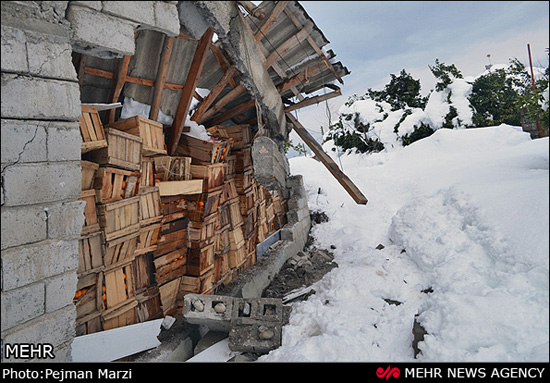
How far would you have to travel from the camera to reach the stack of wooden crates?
376cm

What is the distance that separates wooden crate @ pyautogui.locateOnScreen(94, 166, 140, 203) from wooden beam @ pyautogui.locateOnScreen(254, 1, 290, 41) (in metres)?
2.85

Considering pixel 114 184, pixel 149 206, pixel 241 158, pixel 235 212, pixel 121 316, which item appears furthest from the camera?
pixel 241 158

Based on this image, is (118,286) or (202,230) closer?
(118,286)

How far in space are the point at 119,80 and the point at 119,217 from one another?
1.96 m

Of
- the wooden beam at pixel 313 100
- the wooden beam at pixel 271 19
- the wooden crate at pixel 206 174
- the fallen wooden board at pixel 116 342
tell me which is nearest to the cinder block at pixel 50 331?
the fallen wooden board at pixel 116 342

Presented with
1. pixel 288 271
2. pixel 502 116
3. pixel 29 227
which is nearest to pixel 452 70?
pixel 502 116

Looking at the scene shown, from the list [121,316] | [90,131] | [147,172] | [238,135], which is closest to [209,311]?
[121,316]

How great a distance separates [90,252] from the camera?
372 cm

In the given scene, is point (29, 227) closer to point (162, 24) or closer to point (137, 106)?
point (162, 24)

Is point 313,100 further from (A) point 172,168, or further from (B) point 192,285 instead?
(B) point 192,285

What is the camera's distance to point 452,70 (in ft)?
53.9

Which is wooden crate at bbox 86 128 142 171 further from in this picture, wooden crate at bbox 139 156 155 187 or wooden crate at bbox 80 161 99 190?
wooden crate at bbox 139 156 155 187
